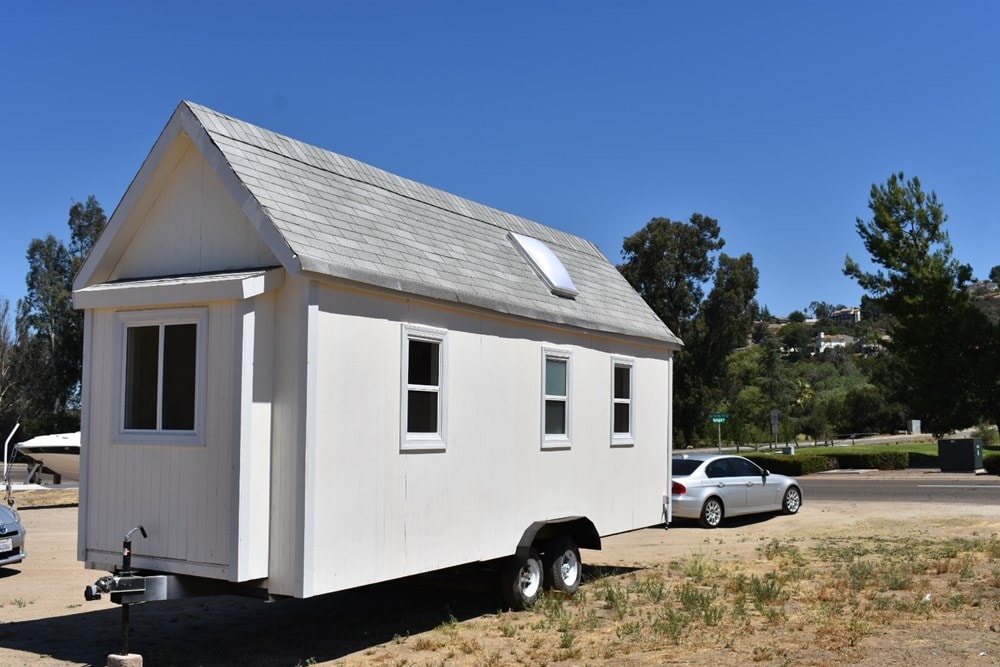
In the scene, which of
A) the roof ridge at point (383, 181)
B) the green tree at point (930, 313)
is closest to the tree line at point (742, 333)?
the green tree at point (930, 313)

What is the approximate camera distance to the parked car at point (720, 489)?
57.6ft

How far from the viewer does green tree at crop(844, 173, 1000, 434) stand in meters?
39.9

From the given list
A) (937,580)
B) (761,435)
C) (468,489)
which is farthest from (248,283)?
(761,435)

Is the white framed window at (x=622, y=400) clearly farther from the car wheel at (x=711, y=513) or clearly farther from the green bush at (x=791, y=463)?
the green bush at (x=791, y=463)

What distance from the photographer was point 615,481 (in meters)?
11.7

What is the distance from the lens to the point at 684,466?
1805 centimetres

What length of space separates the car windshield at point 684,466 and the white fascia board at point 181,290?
462 inches

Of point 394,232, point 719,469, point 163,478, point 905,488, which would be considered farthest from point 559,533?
point 905,488

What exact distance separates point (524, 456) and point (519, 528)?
74 cm

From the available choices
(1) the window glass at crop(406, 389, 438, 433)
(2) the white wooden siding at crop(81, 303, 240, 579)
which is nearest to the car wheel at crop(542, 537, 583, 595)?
(1) the window glass at crop(406, 389, 438, 433)

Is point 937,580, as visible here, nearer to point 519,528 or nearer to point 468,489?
point 519,528

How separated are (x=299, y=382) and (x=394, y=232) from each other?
2393 mm

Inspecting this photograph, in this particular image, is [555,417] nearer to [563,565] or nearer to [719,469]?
[563,565]

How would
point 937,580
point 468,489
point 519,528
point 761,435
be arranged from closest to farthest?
point 468,489, point 519,528, point 937,580, point 761,435
